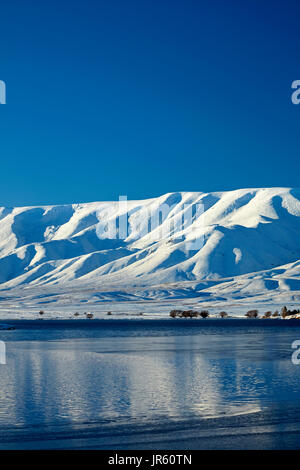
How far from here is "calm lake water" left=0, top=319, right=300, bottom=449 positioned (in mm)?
22875

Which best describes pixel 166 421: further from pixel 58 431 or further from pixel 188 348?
pixel 188 348

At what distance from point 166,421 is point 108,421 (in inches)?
89.6

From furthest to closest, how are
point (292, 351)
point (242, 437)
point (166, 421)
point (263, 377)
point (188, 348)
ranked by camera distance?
point (188, 348) → point (292, 351) → point (263, 377) → point (166, 421) → point (242, 437)

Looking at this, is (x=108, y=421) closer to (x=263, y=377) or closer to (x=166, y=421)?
(x=166, y=421)

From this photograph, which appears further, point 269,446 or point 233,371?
point 233,371

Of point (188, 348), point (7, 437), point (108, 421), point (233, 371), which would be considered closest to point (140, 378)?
point (233, 371)

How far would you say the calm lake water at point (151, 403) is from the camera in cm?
2288

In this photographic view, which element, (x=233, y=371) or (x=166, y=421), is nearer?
(x=166, y=421)

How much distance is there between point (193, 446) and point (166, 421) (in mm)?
4119

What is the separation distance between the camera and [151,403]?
2989cm

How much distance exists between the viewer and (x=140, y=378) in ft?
127

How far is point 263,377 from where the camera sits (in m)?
38.2

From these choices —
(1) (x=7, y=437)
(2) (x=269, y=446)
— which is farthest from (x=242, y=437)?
(1) (x=7, y=437)

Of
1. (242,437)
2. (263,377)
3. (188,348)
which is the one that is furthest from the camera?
(188,348)
